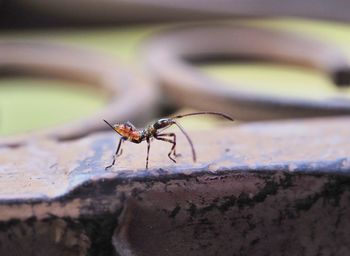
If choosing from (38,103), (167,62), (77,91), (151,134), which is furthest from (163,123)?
(38,103)

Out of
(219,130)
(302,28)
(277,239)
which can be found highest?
(302,28)

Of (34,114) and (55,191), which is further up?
(34,114)

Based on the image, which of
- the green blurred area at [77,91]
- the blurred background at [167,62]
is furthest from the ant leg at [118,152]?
the green blurred area at [77,91]

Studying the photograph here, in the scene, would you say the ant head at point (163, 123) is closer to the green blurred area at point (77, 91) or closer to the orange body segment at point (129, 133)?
the orange body segment at point (129, 133)

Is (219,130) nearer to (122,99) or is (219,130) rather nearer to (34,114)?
(122,99)

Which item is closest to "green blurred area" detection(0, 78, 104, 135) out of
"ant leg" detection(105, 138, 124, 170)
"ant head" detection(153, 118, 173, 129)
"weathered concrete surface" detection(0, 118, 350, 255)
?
"ant head" detection(153, 118, 173, 129)

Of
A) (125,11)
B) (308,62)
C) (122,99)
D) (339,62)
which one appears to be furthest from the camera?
(125,11)

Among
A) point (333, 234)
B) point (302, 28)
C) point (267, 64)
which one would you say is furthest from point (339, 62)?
point (333, 234)
